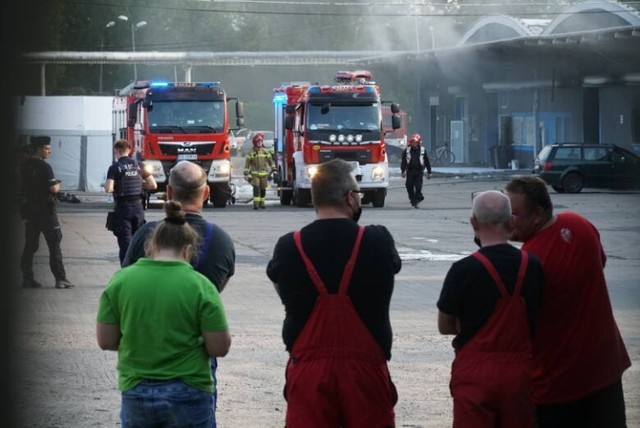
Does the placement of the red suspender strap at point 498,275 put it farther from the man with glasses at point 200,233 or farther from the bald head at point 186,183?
the bald head at point 186,183

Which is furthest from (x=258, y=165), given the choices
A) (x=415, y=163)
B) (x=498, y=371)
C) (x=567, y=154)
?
(x=498, y=371)

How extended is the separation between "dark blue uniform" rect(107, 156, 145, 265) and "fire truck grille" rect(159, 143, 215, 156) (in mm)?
16078

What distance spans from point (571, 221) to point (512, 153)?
4526 cm

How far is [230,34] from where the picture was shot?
74.6 metres

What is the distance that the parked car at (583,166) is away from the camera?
1352 inches

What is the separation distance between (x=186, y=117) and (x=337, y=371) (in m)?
26.8

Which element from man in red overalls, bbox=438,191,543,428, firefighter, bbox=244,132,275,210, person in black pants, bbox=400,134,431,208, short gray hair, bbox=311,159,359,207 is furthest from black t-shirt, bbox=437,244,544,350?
firefighter, bbox=244,132,275,210

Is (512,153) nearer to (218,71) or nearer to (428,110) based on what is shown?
(428,110)

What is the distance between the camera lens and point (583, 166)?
34531 millimetres

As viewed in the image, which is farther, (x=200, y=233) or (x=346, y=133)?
(x=346, y=133)

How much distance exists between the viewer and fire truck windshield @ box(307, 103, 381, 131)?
29531 mm

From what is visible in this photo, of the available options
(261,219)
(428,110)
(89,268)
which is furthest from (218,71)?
(89,268)

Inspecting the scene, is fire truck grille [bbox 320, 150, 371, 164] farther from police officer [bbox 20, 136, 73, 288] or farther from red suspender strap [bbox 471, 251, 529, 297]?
red suspender strap [bbox 471, 251, 529, 297]

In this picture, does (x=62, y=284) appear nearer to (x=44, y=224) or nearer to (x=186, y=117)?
(x=44, y=224)
